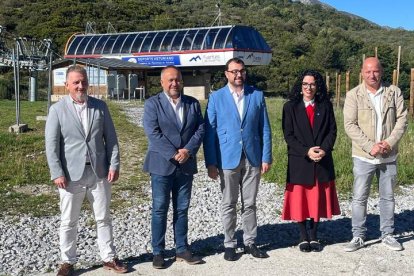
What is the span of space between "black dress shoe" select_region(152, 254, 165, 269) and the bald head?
2.55 m

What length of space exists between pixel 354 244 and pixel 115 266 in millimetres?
Answer: 2285

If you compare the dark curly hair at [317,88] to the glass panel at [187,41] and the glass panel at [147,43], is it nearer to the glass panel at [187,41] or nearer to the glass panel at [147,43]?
the glass panel at [187,41]

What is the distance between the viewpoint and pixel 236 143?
504cm

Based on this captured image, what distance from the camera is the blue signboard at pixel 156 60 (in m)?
33.8

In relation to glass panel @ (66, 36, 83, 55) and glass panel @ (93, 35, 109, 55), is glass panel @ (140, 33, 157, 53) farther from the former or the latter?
glass panel @ (66, 36, 83, 55)

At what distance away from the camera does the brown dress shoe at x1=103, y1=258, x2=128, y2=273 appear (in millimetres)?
4738

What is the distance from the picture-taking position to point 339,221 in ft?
21.4

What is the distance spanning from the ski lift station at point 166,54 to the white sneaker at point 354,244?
26233 mm

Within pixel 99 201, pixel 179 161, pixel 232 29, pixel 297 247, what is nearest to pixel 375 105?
pixel 297 247

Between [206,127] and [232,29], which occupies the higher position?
[232,29]

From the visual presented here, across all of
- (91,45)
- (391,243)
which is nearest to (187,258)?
(391,243)

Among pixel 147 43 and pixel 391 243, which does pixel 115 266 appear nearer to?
pixel 391 243

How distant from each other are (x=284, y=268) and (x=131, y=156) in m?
6.79

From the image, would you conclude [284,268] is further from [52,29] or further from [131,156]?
[52,29]
